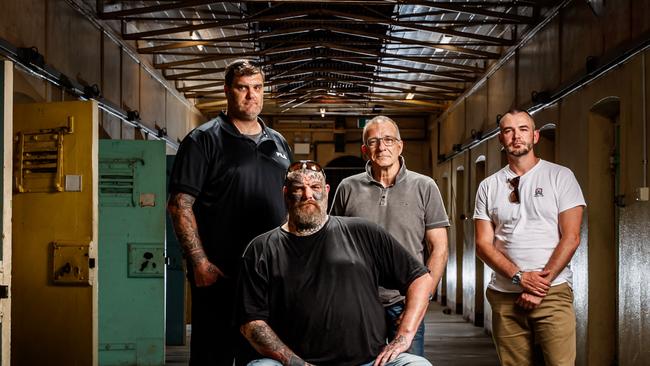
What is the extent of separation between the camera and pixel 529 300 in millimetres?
3725

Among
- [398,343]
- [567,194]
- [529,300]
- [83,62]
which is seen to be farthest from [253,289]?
[83,62]

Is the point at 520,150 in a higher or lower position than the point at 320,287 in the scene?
higher

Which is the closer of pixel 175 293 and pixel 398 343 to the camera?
pixel 398 343

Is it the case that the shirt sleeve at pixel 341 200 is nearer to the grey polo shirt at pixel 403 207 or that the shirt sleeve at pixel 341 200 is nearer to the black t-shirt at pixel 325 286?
the grey polo shirt at pixel 403 207

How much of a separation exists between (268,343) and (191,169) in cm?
74

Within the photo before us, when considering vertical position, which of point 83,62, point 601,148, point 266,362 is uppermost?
point 83,62

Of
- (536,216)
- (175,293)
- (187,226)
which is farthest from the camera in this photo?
(175,293)

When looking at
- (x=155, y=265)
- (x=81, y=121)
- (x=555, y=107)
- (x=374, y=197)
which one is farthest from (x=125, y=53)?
(x=374, y=197)

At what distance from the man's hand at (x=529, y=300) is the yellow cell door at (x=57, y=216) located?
3.01 m

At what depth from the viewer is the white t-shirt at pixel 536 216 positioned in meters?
3.78

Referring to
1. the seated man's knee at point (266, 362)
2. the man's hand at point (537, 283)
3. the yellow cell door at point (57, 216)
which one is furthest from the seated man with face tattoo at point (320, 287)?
the yellow cell door at point (57, 216)

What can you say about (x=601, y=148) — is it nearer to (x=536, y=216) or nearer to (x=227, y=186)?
(x=536, y=216)

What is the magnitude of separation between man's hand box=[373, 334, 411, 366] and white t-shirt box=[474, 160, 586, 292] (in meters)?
0.89

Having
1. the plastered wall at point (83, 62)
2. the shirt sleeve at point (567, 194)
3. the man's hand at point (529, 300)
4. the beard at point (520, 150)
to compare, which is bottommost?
the man's hand at point (529, 300)
